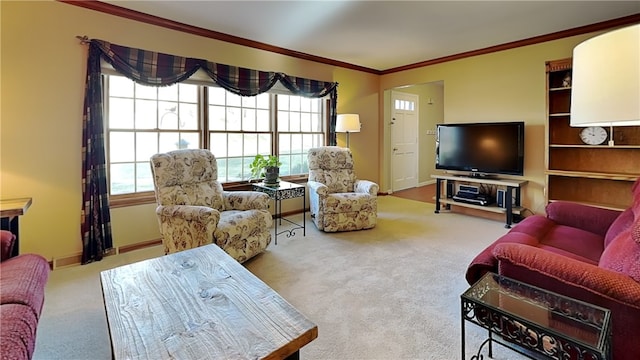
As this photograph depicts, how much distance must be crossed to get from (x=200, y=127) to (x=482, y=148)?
12.4ft

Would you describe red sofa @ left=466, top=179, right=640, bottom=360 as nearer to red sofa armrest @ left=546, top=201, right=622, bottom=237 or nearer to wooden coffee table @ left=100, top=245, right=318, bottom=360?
red sofa armrest @ left=546, top=201, right=622, bottom=237

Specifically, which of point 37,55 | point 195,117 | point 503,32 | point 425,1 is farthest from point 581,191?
point 37,55

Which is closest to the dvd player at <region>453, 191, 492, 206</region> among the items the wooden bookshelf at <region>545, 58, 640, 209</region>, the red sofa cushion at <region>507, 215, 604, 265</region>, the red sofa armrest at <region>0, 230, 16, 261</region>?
the wooden bookshelf at <region>545, 58, 640, 209</region>

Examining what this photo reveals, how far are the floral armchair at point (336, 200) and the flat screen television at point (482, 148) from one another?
1502mm

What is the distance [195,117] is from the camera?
12.8 feet

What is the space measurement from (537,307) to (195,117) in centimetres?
374

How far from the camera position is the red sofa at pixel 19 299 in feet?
3.74

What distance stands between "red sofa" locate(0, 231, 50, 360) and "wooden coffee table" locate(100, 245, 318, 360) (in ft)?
0.87

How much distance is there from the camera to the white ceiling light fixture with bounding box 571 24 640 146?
3.46ft

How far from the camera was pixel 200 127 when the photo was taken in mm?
3912

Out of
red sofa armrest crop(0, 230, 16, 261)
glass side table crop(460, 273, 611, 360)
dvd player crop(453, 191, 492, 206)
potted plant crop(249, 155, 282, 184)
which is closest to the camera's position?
glass side table crop(460, 273, 611, 360)

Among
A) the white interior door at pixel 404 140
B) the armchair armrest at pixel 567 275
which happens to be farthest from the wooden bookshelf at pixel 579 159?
the white interior door at pixel 404 140

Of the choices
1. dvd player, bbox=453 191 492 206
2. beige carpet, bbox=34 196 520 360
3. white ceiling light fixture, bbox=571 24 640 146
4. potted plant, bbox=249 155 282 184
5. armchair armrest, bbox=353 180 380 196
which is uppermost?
white ceiling light fixture, bbox=571 24 640 146

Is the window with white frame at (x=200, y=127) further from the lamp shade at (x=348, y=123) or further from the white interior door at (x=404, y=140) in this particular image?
the white interior door at (x=404, y=140)
